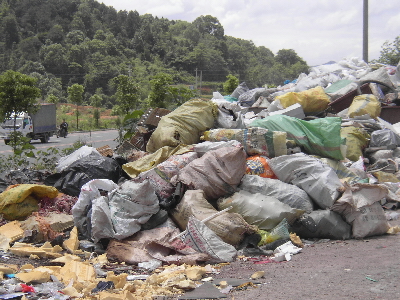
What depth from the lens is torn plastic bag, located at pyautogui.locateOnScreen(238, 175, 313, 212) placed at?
Result: 173 inches

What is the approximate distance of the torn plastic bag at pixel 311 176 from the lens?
173 inches

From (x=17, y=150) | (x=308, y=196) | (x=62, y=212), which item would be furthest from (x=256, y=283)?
(x=17, y=150)

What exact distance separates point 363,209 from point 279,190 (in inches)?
31.4

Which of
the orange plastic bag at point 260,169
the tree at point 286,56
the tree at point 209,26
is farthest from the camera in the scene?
the tree at point 209,26

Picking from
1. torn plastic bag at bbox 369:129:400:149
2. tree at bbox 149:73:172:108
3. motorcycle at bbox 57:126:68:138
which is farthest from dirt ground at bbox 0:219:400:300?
motorcycle at bbox 57:126:68:138

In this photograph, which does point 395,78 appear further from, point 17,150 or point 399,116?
point 17,150

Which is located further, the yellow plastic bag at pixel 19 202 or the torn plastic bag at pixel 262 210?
the yellow plastic bag at pixel 19 202

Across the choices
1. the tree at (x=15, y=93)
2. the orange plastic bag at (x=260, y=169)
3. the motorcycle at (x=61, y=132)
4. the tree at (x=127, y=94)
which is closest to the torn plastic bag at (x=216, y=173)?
the orange plastic bag at (x=260, y=169)

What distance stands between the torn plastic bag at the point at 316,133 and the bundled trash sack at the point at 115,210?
2080 millimetres

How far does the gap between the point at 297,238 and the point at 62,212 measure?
2.38 m

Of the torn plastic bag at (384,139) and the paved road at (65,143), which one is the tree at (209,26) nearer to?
the paved road at (65,143)

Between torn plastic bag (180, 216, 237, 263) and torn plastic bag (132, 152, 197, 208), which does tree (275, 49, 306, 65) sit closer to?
torn plastic bag (132, 152, 197, 208)

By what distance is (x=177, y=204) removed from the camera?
4270mm

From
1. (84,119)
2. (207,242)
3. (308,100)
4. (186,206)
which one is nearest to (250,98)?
(308,100)
